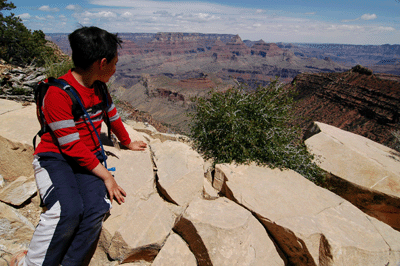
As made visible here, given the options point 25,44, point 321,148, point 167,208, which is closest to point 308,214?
point 167,208

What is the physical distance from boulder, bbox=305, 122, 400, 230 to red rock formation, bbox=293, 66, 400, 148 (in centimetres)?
3057

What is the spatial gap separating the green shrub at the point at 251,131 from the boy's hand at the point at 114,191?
1.80 m

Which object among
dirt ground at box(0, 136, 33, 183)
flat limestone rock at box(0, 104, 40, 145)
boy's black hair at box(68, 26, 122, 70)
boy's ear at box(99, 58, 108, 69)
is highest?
boy's black hair at box(68, 26, 122, 70)

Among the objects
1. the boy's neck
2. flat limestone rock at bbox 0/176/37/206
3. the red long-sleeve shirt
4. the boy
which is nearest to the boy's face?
the boy

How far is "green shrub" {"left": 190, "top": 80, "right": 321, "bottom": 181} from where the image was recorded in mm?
3818

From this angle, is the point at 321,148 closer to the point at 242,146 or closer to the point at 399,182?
the point at 399,182

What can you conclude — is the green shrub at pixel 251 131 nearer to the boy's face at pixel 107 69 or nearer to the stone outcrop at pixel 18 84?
the boy's face at pixel 107 69

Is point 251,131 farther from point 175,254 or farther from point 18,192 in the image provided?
point 18,192

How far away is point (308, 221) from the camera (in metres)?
2.73

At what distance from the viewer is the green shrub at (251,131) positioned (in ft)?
12.5

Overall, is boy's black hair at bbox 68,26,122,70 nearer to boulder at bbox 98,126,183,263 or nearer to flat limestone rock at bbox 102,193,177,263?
boulder at bbox 98,126,183,263

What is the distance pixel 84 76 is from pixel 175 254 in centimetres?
247

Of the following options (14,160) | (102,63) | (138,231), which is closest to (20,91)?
(14,160)

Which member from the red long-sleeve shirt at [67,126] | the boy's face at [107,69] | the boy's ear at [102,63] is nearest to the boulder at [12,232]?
the red long-sleeve shirt at [67,126]
